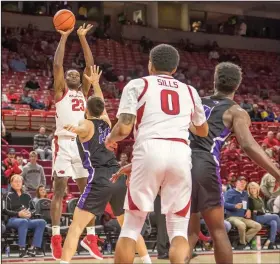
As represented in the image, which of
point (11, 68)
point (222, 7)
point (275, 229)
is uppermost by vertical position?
point (222, 7)

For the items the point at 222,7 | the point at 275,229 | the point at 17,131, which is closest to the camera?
the point at 275,229

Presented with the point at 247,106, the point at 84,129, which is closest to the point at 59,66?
the point at 84,129

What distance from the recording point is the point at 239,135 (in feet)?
17.4

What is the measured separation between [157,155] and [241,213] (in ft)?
24.8

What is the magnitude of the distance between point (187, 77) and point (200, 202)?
2001 centimetres

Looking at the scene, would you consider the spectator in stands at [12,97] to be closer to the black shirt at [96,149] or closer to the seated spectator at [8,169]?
the seated spectator at [8,169]

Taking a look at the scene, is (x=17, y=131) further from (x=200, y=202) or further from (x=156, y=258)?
(x=200, y=202)

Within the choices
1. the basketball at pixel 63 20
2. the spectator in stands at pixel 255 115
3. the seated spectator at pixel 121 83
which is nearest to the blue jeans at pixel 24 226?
the basketball at pixel 63 20

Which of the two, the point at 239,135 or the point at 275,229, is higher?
the point at 239,135

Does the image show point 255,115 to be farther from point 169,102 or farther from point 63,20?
point 169,102

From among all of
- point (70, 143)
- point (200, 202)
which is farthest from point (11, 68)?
point (200, 202)

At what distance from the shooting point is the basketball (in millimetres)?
7359

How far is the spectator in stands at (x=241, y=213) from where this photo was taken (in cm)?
1190

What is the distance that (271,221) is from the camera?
12.4 meters
